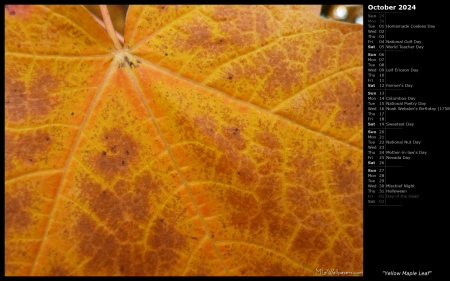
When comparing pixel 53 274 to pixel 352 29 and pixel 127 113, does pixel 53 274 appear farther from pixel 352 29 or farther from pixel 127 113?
pixel 352 29

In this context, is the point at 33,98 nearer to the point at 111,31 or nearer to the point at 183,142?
the point at 111,31

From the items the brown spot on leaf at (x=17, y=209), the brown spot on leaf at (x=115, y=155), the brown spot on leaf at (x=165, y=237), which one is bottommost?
the brown spot on leaf at (x=165, y=237)

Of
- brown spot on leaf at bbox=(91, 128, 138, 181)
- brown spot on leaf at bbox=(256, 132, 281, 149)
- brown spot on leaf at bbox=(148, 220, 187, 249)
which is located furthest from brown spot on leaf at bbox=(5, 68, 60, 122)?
brown spot on leaf at bbox=(256, 132, 281, 149)

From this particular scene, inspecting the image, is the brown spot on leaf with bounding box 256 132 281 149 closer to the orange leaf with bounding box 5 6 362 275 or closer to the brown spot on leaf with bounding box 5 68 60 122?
the orange leaf with bounding box 5 6 362 275

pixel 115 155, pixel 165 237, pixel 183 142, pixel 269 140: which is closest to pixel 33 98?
pixel 115 155

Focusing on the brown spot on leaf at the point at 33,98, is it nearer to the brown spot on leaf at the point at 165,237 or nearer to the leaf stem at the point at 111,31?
the leaf stem at the point at 111,31

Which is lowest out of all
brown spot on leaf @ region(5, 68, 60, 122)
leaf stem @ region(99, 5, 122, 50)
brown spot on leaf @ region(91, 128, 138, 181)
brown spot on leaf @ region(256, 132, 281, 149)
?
brown spot on leaf @ region(91, 128, 138, 181)

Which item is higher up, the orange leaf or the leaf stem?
the leaf stem
